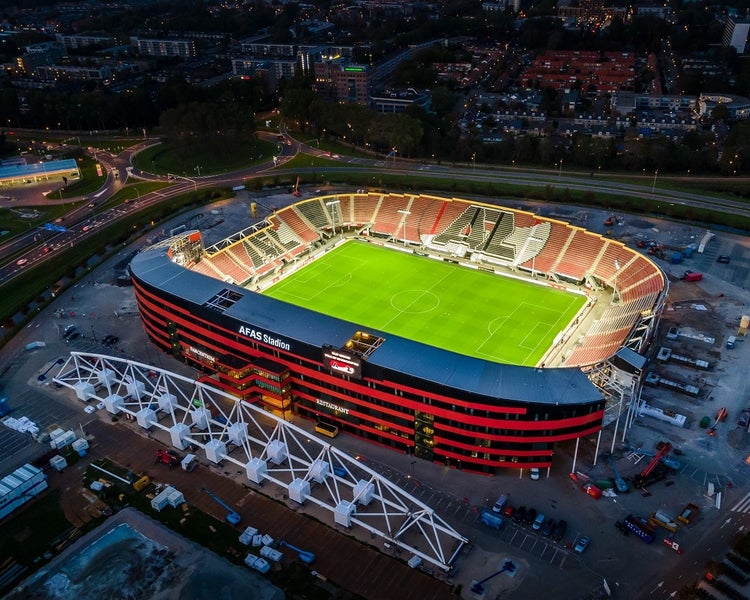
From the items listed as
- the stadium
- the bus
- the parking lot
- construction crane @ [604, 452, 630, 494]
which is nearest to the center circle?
the stadium

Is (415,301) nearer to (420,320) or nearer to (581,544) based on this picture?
(420,320)

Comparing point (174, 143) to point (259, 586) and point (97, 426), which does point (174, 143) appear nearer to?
point (97, 426)


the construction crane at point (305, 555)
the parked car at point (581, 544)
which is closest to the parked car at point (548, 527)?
the parked car at point (581, 544)

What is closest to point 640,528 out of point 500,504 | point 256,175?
point 500,504

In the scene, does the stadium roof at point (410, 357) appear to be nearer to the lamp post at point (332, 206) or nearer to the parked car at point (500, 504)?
the parked car at point (500, 504)

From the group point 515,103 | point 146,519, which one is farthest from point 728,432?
point 515,103
